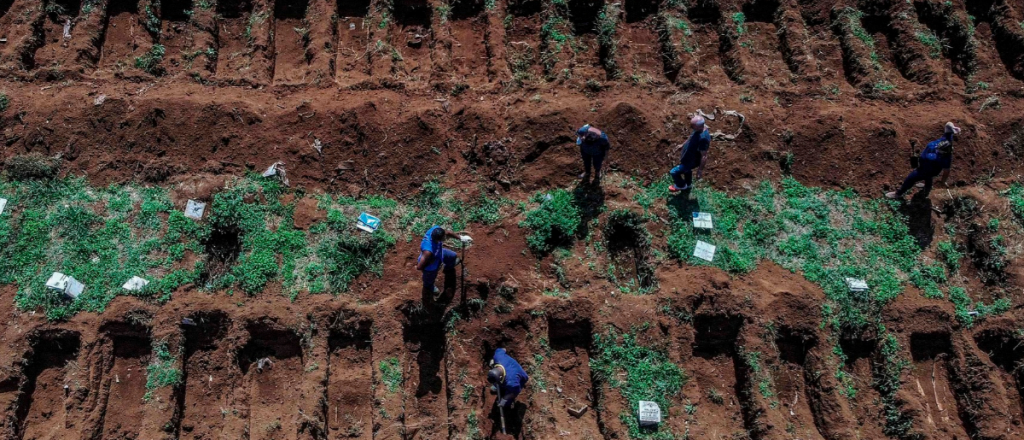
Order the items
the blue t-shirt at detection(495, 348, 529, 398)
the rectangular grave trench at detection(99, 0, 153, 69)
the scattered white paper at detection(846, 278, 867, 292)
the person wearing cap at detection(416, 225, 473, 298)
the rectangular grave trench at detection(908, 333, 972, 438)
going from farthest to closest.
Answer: the rectangular grave trench at detection(99, 0, 153, 69), the scattered white paper at detection(846, 278, 867, 292), the rectangular grave trench at detection(908, 333, 972, 438), the person wearing cap at detection(416, 225, 473, 298), the blue t-shirt at detection(495, 348, 529, 398)

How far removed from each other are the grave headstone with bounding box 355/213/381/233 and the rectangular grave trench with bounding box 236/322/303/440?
1840 mm

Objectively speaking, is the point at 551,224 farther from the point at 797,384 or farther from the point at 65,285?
the point at 65,285

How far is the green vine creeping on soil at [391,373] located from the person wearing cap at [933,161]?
8.24 metres

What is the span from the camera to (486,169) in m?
9.41

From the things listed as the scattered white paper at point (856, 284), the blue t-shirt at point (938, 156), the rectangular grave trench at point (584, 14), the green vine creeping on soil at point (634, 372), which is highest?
the rectangular grave trench at point (584, 14)

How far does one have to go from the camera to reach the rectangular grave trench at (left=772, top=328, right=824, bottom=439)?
806 cm

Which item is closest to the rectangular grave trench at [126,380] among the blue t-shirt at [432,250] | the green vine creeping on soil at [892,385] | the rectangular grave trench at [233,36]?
the blue t-shirt at [432,250]

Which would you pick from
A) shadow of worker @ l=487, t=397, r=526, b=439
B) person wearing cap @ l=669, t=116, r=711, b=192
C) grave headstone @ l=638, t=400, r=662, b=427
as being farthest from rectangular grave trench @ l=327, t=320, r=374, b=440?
person wearing cap @ l=669, t=116, r=711, b=192

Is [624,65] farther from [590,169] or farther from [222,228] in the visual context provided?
[222,228]

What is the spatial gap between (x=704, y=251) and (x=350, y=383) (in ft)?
18.3

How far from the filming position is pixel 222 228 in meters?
8.86

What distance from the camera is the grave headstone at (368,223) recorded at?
8875 millimetres

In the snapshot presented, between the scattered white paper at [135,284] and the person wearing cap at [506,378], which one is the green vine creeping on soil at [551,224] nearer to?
the person wearing cap at [506,378]

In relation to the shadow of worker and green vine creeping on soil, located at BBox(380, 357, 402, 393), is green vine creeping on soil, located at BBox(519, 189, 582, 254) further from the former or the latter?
green vine creeping on soil, located at BBox(380, 357, 402, 393)
